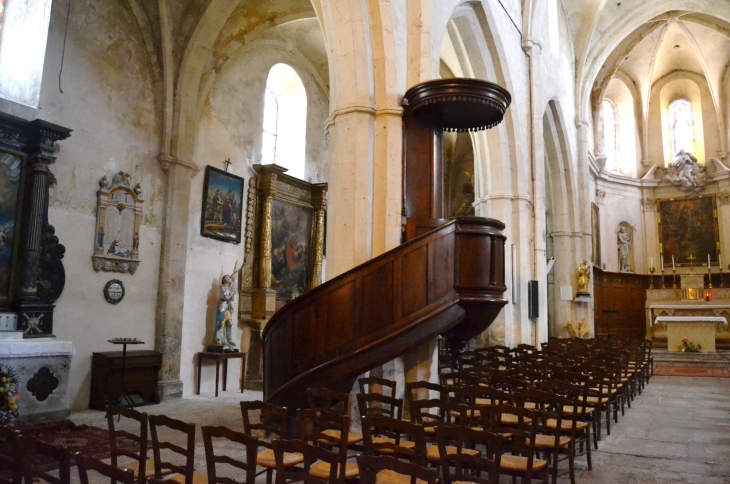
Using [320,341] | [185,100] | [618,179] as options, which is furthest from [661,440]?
[618,179]

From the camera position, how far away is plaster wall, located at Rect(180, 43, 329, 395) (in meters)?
11.5

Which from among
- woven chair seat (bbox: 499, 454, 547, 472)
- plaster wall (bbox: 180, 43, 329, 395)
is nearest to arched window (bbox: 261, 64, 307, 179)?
plaster wall (bbox: 180, 43, 329, 395)

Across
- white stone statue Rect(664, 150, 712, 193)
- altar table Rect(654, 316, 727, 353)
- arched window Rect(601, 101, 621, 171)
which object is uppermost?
arched window Rect(601, 101, 621, 171)

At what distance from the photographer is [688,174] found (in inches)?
980

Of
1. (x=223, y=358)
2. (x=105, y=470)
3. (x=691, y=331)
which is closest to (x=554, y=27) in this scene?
(x=691, y=331)

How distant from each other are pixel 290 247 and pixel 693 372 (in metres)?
10.2

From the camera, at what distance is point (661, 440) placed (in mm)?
6824

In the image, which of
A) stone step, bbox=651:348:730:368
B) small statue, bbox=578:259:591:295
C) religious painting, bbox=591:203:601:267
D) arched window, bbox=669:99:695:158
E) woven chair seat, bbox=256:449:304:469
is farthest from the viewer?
arched window, bbox=669:99:695:158

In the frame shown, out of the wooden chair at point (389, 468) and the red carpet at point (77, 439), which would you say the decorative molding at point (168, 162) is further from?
the wooden chair at point (389, 468)

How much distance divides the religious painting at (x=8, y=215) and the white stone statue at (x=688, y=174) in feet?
82.4

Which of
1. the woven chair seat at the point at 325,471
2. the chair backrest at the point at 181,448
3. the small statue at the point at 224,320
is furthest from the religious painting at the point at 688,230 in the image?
the chair backrest at the point at 181,448

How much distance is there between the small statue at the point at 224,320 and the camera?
11477mm

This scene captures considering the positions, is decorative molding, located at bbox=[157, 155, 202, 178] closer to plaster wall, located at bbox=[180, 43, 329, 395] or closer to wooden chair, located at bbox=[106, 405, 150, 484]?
plaster wall, located at bbox=[180, 43, 329, 395]

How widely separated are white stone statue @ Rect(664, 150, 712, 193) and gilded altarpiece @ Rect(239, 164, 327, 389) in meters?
18.1
